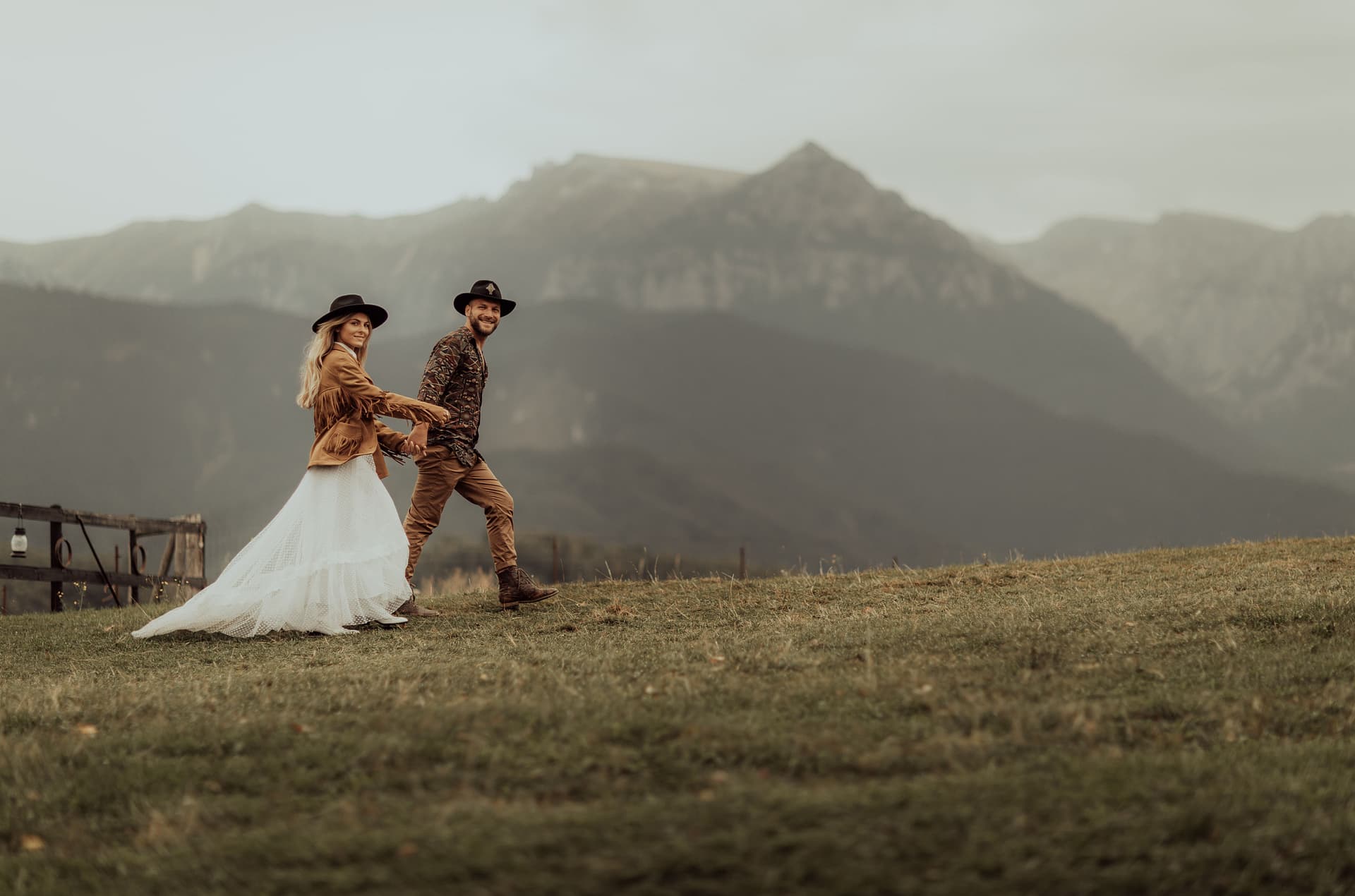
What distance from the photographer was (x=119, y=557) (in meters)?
16.9

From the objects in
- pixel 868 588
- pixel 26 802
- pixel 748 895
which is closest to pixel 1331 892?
pixel 748 895

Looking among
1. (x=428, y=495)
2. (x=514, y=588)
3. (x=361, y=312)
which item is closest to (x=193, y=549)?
(x=428, y=495)

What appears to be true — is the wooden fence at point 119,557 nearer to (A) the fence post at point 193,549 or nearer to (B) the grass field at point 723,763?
(A) the fence post at point 193,549

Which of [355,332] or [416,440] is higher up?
[355,332]

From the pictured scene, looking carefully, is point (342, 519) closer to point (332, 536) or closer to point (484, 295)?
point (332, 536)

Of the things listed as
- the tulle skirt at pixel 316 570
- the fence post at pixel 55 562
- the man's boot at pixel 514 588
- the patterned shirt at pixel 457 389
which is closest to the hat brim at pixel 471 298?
the patterned shirt at pixel 457 389

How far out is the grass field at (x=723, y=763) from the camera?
3730 millimetres

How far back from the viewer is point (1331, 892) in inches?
142

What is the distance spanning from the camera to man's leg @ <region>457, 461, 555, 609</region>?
10.9m

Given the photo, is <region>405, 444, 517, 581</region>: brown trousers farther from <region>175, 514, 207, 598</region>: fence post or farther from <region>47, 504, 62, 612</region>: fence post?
<region>175, 514, 207, 598</region>: fence post

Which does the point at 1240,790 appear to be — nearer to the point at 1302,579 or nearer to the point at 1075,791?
the point at 1075,791

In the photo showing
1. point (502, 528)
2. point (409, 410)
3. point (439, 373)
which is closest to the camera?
point (409, 410)

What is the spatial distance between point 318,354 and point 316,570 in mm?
1818

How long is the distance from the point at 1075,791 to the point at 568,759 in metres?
1.97
